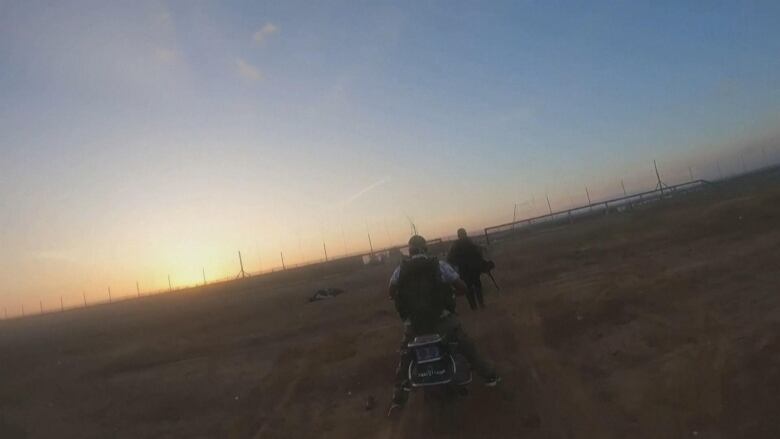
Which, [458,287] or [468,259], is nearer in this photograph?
[458,287]

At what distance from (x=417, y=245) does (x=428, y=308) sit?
92 centimetres

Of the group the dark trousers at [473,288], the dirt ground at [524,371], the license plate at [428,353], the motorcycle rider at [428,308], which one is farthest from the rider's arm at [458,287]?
the dark trousers at [473,288]

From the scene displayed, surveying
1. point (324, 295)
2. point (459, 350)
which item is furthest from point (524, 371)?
point (324, 295)

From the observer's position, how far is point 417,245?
276 inches

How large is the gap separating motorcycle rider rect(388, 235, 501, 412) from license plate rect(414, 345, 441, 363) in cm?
28

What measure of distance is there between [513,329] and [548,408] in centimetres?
324

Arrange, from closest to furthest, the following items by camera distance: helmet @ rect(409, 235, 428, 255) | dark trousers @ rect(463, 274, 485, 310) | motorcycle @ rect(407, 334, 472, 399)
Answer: motorcycle @ rect(407, 334, 472, 399) < helmet @ rect(409, 235, 428, 255) < dark trousers @ rect(463, 274, 485, 310)

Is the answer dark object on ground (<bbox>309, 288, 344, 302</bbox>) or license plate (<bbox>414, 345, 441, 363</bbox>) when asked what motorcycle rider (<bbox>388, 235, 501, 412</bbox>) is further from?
dark object on ground (<bbox>309, 288, 344, 302</bbox>)

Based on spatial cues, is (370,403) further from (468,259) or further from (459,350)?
(468,259)

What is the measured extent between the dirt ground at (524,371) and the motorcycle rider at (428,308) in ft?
1.36

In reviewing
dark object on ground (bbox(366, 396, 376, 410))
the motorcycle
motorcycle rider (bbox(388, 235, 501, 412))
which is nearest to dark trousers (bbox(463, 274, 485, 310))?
dark object on ground (bbox(366, 396, 376, 410))

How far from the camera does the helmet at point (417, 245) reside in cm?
696

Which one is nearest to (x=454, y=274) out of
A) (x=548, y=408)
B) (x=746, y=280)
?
(x=548, y=408)

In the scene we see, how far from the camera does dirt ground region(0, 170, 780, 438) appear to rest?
19.0 feet
